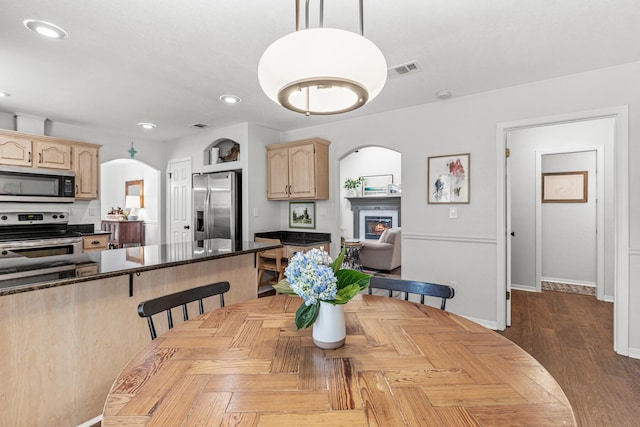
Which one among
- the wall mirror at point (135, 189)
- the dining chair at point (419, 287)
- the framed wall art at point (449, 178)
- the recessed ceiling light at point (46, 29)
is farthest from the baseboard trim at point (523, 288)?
the wall mirror at point (135, 189)

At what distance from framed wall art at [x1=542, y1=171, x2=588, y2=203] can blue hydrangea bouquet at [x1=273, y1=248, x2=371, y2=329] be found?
5005 millimetres

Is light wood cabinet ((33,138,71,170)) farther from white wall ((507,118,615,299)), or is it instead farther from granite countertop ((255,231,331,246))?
white wall ((507,118,615,299))

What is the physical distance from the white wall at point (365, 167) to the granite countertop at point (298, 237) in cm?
253

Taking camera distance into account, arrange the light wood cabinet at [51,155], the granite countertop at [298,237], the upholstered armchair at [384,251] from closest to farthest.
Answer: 1. the light wood cabinet at [51,155]
2. the granite countertop at [298,237]
3. the upholstered armchair at [384,251]

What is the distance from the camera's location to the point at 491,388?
87 centimetres

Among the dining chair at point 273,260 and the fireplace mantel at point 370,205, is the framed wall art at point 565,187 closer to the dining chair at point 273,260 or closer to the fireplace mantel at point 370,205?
the fireplace mantel at point 370,205

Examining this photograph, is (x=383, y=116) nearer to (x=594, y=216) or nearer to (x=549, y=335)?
(x=549, y=335)

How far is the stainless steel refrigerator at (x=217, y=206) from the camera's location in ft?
14.7

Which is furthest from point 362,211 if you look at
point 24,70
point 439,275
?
point 24,70

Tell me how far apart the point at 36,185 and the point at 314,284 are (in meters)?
4.44

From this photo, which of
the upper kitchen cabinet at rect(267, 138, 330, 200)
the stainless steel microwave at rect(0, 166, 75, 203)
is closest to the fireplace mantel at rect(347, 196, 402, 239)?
the upper kitchen cabinet at rect(267, 138, 330, 200)

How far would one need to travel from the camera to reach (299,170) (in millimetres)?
4270

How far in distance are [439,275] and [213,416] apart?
317 cm

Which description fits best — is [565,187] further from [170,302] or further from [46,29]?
[46,29]
